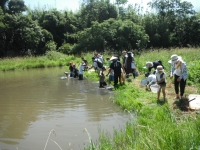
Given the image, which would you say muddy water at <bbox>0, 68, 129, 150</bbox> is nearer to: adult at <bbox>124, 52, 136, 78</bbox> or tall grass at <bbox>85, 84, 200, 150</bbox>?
tall grass at <bbox>85, 84, 200, 150</bbox>

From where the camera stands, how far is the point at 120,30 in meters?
31.6

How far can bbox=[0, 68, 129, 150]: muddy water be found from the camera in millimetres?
5602

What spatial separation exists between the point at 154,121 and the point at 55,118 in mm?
3048

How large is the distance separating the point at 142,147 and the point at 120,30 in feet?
94.6

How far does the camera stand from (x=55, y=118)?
A: 24.2 feet

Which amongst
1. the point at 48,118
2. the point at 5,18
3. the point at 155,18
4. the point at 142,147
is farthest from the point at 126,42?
the point at 142,147

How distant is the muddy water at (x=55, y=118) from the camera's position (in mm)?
5602

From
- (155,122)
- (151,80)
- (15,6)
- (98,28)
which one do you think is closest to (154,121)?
(155,122)

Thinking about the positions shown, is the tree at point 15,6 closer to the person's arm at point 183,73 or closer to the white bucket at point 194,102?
the person's arm at point 183,73

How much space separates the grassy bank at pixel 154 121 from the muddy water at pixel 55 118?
0.48m

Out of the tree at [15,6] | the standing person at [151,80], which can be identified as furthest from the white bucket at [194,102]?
the tree at [15,6]

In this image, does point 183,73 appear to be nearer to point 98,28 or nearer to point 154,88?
point 154,88

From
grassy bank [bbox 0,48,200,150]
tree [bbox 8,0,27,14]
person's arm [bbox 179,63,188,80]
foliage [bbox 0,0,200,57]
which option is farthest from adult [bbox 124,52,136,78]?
tree [bbox 8,0,27,14]

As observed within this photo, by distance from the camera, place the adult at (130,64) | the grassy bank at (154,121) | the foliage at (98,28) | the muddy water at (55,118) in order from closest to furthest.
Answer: the grassy bank at (154,121) < the muddy water at (55,118) < the adult at (130,64) < the foliage at (98,28)
